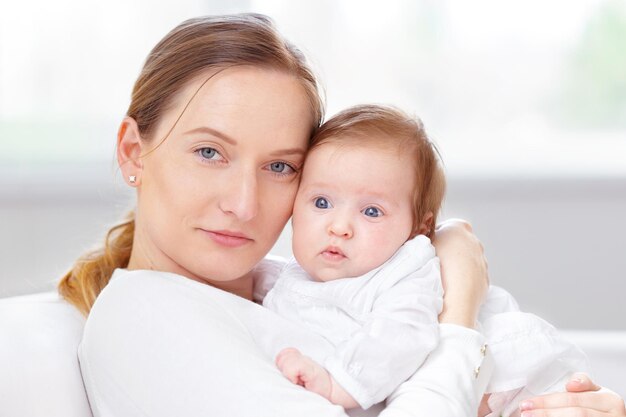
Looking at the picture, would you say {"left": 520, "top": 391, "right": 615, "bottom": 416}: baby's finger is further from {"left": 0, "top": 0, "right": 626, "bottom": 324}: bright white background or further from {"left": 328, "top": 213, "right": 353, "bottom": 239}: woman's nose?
{"left": 0, "top": 0, "right": 626, "bottom": 324}: bright white background

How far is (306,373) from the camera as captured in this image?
1.44 meters

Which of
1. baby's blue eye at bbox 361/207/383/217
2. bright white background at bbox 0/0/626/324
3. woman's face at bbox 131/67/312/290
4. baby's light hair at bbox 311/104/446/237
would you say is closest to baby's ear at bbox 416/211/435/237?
baby's light hair at bbox 311/104/446/237

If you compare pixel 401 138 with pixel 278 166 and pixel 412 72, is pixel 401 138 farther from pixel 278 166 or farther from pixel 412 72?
pixel 412 72

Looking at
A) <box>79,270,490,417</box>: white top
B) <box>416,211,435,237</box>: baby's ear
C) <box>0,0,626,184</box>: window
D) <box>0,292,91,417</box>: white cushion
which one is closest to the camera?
<box>79,270,490,417</box>: white top

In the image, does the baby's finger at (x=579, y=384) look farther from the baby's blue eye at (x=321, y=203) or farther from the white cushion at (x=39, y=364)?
the white cushion at (x=39, y=364)

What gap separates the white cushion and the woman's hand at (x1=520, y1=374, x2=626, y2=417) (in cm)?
76

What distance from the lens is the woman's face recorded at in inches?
63.9

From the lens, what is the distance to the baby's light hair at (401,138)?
167cm

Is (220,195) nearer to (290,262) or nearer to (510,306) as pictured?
(290,262)

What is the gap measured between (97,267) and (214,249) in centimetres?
38

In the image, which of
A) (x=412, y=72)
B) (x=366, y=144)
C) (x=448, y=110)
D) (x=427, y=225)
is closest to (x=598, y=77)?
(x=448, y=110)

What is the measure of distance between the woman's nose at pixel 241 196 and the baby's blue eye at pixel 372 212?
0.20m

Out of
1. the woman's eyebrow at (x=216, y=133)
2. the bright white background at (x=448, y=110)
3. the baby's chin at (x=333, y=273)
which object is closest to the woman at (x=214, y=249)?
the woman's eyebrow at (x=216, y=133)

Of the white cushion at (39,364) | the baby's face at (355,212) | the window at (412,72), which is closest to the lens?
the white cushion at (39,364)
